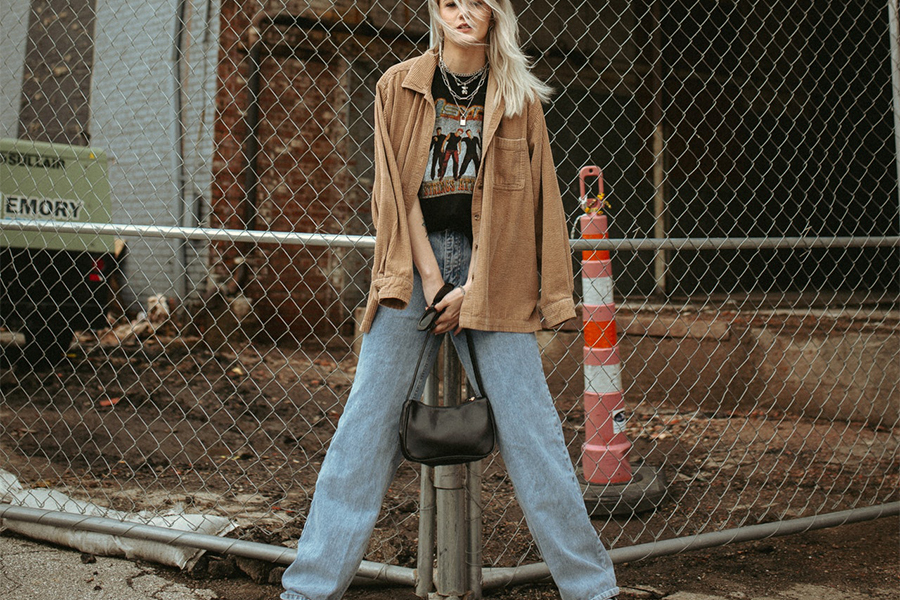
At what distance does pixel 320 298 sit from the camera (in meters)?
8.63

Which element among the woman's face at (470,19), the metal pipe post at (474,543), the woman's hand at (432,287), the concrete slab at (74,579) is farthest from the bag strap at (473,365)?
the concrete slab at (74,579)

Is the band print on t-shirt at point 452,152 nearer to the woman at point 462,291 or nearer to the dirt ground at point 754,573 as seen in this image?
the woman at point 462,291

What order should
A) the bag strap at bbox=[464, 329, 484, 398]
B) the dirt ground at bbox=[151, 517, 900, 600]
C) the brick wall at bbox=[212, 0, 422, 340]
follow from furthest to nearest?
the brick wall at bbox=[212, 0, 422, 340] < the dirt ground at bbox=[151, 517, 900, 600] < the bag strap at bbox=[464, 329, 484, 398]

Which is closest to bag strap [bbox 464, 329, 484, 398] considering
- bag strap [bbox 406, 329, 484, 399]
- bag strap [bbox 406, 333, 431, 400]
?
bag strap [bbox 406, 329, 484, 399]

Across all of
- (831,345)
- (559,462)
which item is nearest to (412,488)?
(559,462)

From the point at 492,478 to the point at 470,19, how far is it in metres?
2.48

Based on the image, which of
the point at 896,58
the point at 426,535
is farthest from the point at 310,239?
the point at 896,58

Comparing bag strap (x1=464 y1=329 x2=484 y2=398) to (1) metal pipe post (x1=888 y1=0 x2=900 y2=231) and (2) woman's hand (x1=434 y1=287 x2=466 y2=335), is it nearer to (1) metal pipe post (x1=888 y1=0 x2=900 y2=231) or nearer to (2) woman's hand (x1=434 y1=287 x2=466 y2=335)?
(2) woman's hand (x1=434 y1=287 x2=466 y2=335)

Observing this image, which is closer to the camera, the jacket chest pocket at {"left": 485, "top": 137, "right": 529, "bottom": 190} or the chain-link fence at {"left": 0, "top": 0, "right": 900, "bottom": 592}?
the jacket chest pocket at {"left": 485, "top": 137, "right": 529, "bottom": 190}

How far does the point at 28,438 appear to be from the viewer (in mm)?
4125

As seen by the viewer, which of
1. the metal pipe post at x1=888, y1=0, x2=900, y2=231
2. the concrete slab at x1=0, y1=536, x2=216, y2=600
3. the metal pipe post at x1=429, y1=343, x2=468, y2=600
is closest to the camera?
the metal pipe post at x1=429, y1=343, x2=468, y2=600

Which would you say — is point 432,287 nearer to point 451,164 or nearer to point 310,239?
point 451,164

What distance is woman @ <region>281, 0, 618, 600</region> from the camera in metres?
1.85

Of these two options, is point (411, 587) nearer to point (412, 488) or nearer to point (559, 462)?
point (559, 462)
